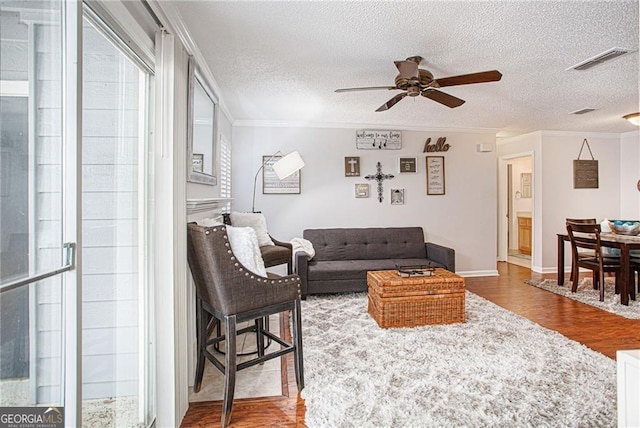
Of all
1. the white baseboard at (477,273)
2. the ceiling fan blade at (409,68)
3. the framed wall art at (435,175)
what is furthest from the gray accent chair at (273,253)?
the white baseboard at (477,273)

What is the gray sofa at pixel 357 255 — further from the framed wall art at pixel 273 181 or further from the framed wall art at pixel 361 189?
the framed wall art at pixel 273 181

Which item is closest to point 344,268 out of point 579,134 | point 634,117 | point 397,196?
point 397,196

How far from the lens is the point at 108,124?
1.49 metres

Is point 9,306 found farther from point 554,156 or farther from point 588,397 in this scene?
point 554,156

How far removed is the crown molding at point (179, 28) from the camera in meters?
1.70

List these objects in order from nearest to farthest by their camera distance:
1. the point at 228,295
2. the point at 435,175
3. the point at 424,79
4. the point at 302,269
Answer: the point at 228,295 → the point at 424,79 → the point at 302,269 → the point at 435,175

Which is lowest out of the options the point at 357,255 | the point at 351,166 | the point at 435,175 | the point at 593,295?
the point at 593,295

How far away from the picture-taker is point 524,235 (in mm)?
7316

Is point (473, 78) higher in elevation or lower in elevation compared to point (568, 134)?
lower

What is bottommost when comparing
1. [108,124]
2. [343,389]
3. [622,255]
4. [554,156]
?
[343,389]

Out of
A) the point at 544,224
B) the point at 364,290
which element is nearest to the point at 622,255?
the point at 544,224

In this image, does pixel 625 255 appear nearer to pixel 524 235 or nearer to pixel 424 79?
pixel 424 79

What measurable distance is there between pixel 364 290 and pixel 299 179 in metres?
1.81

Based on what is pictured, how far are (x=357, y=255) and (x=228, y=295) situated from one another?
2975 mm
